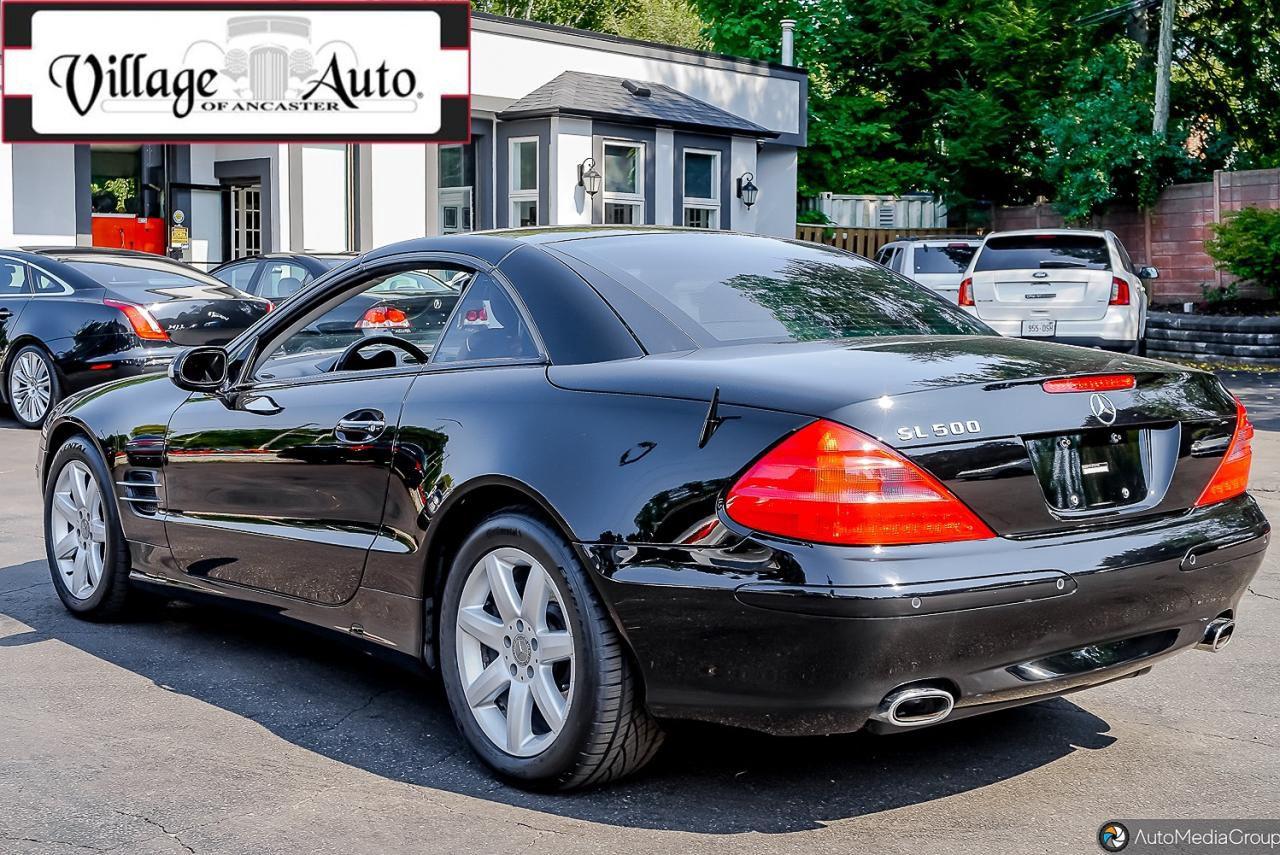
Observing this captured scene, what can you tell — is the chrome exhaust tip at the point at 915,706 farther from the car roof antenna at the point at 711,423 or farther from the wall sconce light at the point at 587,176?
the wall sconce light at the point at 587,176

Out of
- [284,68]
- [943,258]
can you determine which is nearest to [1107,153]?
[943,258]

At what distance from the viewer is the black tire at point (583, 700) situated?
3.60m

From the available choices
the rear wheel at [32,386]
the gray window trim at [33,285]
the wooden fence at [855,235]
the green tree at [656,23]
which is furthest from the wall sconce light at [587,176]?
the green tree at [656,23]

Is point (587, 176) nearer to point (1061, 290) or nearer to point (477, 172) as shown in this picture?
point (477, 172)

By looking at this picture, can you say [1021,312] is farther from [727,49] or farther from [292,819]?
[727,49]

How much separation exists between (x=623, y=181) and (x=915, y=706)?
22.4m

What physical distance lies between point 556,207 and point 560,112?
147cm

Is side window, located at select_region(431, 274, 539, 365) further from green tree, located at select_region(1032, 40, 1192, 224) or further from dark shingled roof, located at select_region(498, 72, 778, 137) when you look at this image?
green tree, located at select_region(1032, 40, 1192, 224)

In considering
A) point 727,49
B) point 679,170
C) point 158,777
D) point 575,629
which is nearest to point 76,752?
point 158,777

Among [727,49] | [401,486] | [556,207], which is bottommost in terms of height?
[401,486]

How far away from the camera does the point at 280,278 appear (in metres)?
16.0

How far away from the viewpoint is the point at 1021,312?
1553 centimetres

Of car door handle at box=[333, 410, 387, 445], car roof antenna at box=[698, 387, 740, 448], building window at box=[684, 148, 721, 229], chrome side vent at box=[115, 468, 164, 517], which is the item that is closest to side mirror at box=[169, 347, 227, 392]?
chrome side vent at box=[115, 468, 164, 517]

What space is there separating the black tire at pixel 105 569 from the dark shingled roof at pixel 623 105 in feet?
60.1
